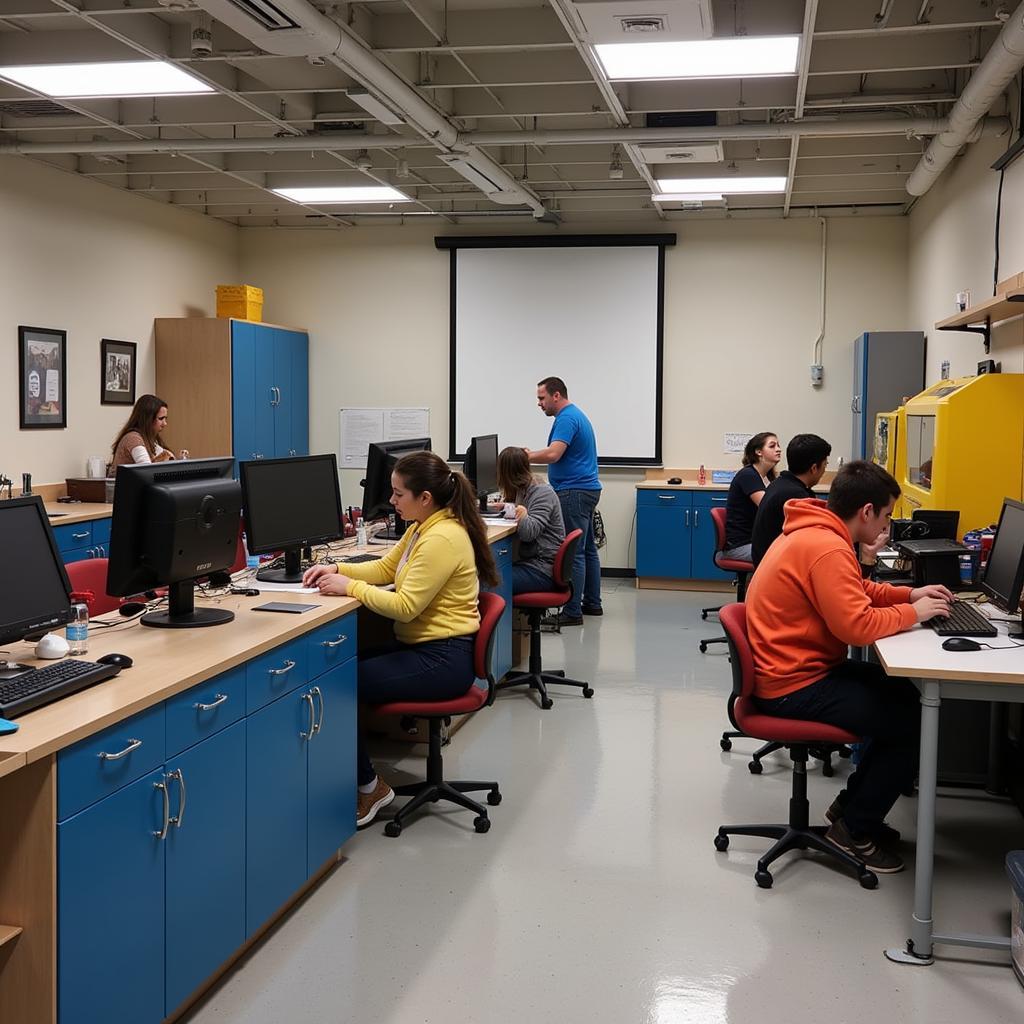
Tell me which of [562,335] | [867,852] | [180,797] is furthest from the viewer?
[562,335]

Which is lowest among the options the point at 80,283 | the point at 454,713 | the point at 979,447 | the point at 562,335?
the point at 454,713

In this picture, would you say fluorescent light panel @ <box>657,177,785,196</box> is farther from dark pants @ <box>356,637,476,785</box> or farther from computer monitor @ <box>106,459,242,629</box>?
computer monitor @ <box>106,459,242,629</box>

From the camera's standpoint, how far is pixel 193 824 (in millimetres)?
2615

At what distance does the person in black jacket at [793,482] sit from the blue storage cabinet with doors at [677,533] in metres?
4.23

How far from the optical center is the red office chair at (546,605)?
5645mm

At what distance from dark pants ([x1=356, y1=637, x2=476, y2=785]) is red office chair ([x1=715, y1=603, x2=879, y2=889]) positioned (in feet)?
3.11

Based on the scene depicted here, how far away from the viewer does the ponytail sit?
3.88m

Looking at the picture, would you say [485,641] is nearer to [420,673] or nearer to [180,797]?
[420,673]

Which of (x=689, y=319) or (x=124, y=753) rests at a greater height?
(x=689, y=319)

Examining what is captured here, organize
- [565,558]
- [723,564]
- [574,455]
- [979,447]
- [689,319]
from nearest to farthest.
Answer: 1. [979,447]
2. [565,558]
3. [723,564]
4. [574,455]
5. [689,319]

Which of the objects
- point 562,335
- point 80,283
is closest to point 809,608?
point 80,283

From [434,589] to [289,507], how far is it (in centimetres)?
70

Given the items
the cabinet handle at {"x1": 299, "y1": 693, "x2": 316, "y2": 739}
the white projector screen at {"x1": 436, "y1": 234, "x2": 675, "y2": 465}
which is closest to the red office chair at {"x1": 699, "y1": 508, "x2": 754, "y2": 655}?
the white projector screen at {"x1": 436, "y1": 234, "x2": 675, "y2": 465}

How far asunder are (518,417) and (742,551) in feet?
11.9
